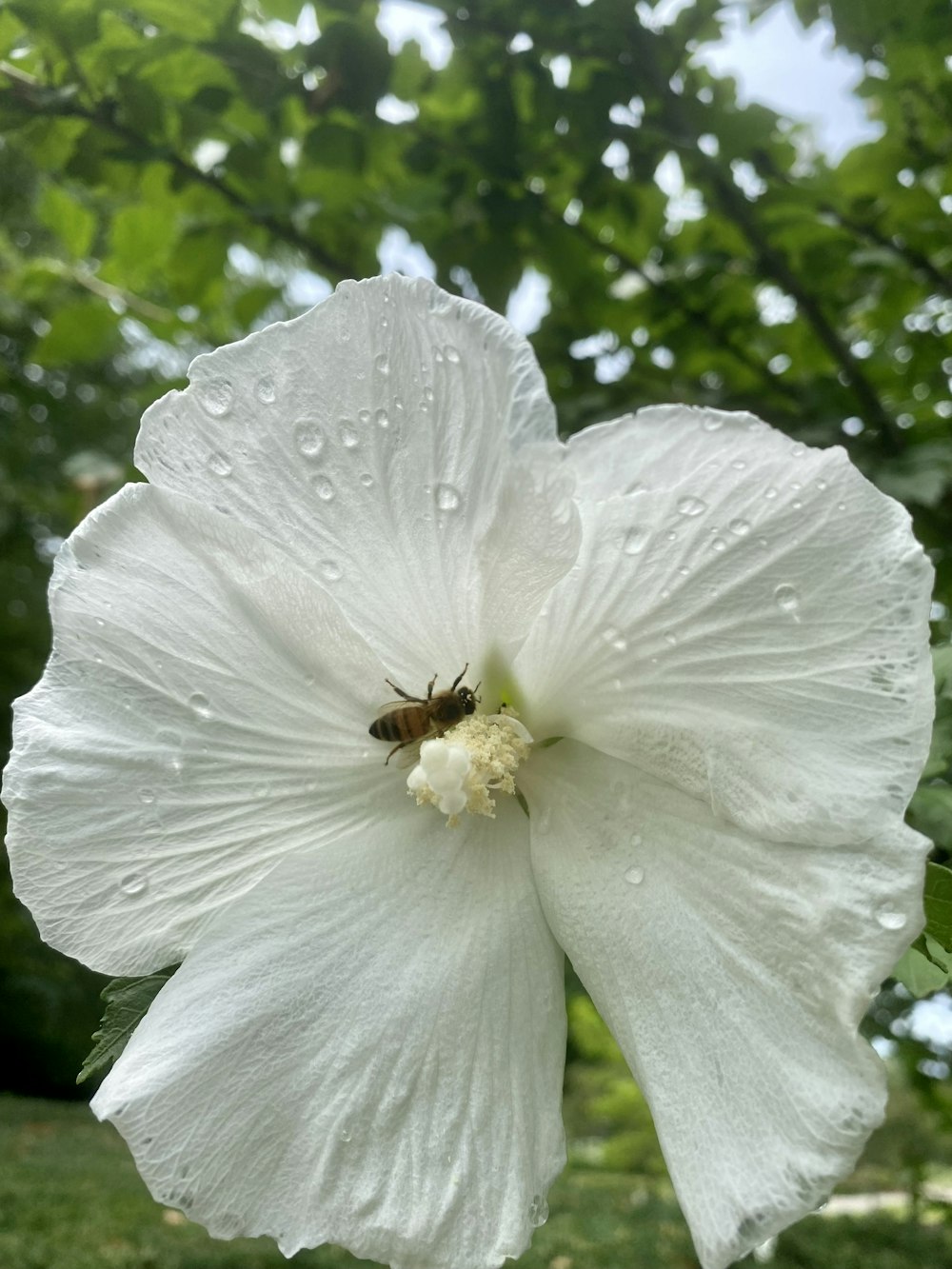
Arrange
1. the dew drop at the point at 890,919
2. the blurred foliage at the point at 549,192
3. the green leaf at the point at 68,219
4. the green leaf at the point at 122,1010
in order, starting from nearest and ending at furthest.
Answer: the dew drop at the point at 890,919
the green leaf at the point at 122,1010
the blurred foliage at the point at 549,192
the green leaf at the point at 68,219

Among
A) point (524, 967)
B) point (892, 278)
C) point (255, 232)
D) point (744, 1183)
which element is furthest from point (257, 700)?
point (892, 278)

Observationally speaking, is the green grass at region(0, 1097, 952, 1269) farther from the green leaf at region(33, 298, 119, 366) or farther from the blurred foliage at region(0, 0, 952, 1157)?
the green leaf at region(33, 298, 119, 366)

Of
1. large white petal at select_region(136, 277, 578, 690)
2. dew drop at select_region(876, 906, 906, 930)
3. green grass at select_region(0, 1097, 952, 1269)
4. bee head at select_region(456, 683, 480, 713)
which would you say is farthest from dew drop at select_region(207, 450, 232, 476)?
green grass at select_region(0, 1097, 952, 1269)

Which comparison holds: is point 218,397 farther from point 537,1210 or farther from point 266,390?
point 537,1210

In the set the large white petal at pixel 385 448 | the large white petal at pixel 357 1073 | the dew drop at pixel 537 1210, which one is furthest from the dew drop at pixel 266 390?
the dew drop at pixel 537 1210

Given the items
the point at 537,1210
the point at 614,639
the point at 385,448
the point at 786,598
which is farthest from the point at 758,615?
the point at 537,1210

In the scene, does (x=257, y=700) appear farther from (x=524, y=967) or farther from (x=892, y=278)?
(x=892, y=278)

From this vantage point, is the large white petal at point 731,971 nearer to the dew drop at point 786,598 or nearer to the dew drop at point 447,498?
the dew drop at point 786,598
